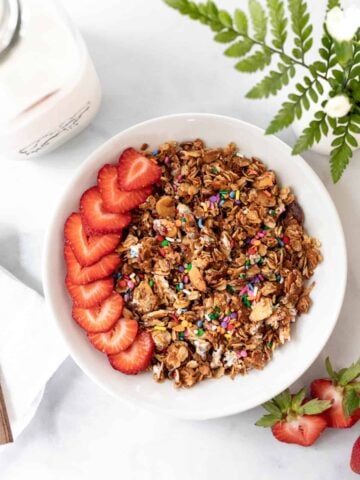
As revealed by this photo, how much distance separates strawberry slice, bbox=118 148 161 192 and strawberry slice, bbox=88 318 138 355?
0.20 meters

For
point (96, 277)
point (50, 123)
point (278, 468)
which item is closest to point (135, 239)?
point (96, 277)

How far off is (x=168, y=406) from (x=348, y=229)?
1.28 feet

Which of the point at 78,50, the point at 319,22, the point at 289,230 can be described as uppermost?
the point at 78,50

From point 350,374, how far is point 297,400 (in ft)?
0.29

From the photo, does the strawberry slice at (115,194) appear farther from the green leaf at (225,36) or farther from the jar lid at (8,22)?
the green leaf at (225,36)

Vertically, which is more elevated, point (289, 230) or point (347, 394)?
point (289, 230)

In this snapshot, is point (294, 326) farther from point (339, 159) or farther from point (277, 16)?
point (277, 16)

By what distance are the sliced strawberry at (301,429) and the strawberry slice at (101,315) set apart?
12.1 inches

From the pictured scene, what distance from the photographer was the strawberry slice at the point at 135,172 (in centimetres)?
106

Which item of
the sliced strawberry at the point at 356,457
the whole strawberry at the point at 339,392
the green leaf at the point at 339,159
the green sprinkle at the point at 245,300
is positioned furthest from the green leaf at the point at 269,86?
the sliced strawberry at the point at 356,457

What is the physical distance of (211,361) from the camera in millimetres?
1104

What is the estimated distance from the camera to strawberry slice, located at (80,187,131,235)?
107cm

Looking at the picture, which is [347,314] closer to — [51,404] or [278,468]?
[278,468]

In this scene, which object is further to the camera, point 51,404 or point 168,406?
point 51,404
